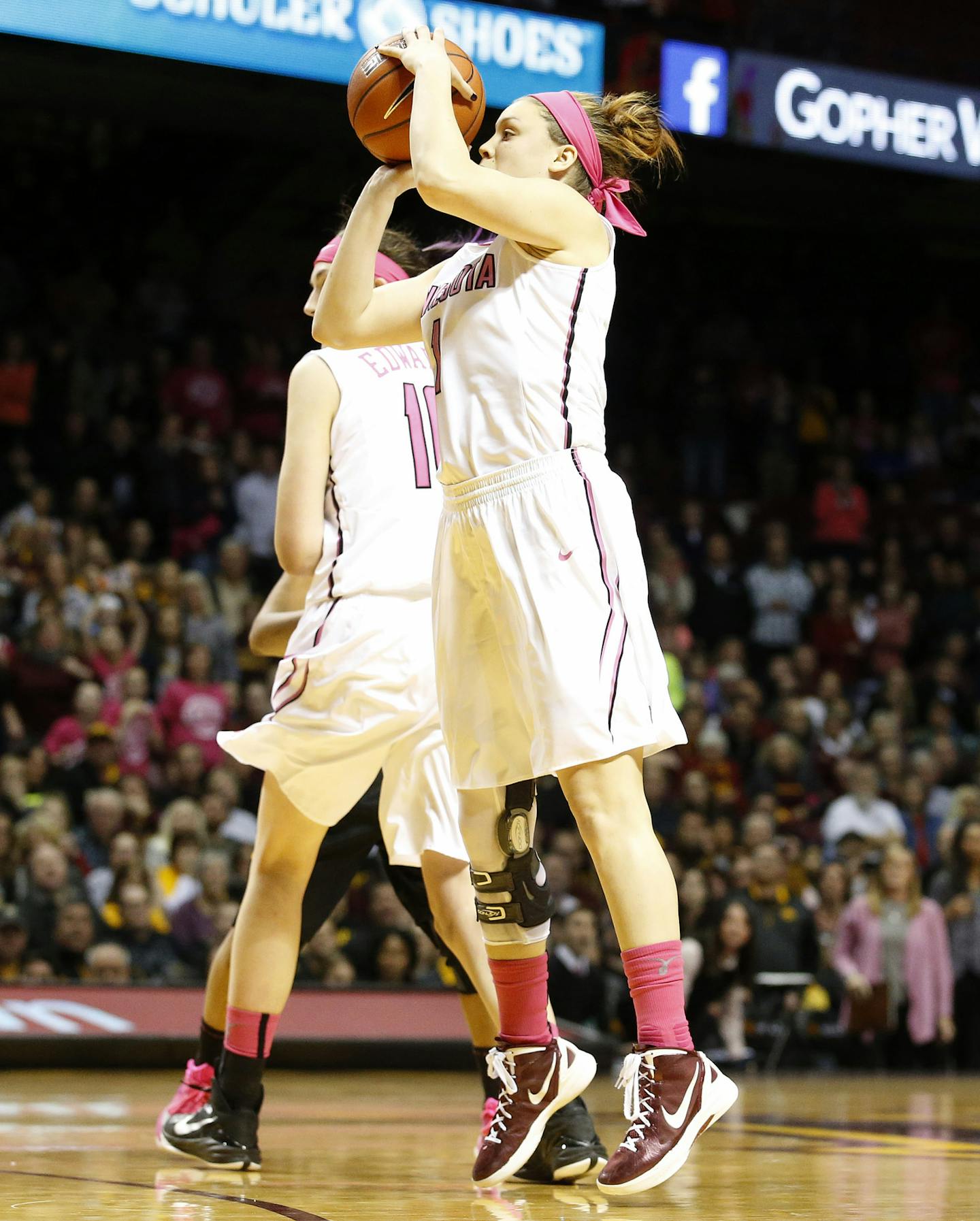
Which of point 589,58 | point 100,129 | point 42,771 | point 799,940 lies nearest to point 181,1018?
point 42,771

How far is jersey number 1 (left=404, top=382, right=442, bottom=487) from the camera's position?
4180 mm

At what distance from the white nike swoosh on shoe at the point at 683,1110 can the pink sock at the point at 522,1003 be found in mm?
417

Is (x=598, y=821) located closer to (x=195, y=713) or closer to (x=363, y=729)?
(x=363, y=729)

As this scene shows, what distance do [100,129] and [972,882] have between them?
892cm

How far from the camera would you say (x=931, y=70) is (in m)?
11.6

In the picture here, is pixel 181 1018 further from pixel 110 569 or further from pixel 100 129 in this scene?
pixel 100 129

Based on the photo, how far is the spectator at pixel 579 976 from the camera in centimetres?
911

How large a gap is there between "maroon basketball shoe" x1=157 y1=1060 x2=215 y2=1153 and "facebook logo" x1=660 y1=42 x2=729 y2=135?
25.3 ft

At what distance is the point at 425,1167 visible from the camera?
12.7ft

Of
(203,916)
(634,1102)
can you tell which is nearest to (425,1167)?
(634,1102)

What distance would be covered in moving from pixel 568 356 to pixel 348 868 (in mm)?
1605

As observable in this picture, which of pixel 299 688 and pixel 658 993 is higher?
pixel 299 688

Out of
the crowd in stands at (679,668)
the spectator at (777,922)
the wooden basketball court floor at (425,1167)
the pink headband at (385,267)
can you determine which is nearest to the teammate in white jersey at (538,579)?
the wooden basketball court floor at (425,1167)

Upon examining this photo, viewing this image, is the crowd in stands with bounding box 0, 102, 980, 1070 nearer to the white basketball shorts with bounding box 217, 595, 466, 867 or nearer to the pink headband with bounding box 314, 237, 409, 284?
the white basketball shorts with bounding box 217, 595, 466, 867
